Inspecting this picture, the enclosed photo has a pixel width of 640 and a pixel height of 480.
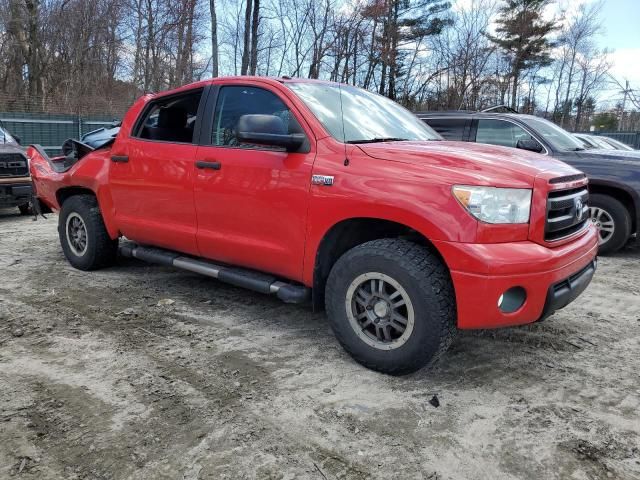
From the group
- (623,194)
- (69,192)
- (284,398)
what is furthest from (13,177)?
(623,194)

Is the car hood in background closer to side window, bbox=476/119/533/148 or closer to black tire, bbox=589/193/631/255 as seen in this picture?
black tire, bbox=589/193/631/255

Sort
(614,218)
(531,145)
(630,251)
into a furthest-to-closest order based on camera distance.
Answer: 1. (630,251)
2. (531,145)
3. (614,218)

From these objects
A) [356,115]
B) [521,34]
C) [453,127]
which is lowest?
[356,115]

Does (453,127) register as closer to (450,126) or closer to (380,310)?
(450,126)

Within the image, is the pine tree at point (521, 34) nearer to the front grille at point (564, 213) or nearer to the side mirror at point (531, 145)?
the side mirror at point (531, 145)

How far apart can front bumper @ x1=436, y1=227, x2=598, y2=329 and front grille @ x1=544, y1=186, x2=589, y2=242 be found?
5.0 inches

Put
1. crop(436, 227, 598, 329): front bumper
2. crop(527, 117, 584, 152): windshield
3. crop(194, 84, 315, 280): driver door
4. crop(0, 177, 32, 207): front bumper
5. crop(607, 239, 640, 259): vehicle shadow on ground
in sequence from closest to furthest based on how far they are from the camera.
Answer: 1. crop(436, 227, 598, 329): front bumper
2. crop(194, 84, 315, 280): driver door
3. crop(607, 239, 640, 259): vehicle shadow on ground
4. crop(527, 117, 584, 152): windshield
5. crop(0, 177, 32, 207): front bumper

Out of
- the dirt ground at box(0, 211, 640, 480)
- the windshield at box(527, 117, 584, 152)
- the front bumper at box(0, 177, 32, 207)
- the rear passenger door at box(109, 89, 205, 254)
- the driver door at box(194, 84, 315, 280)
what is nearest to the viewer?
the dirt ground at box(0, 211, 640, 480)

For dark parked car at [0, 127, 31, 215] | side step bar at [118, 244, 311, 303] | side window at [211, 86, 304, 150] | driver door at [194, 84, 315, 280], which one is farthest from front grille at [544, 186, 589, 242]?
dark parked car at [0, 127, 31, 215]

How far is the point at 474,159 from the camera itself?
9.98 feet

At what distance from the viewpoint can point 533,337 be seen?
381 centimetres

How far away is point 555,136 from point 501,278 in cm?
537

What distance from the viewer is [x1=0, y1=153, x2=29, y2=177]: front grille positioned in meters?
8.50

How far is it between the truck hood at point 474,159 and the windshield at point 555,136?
13.1 feet
